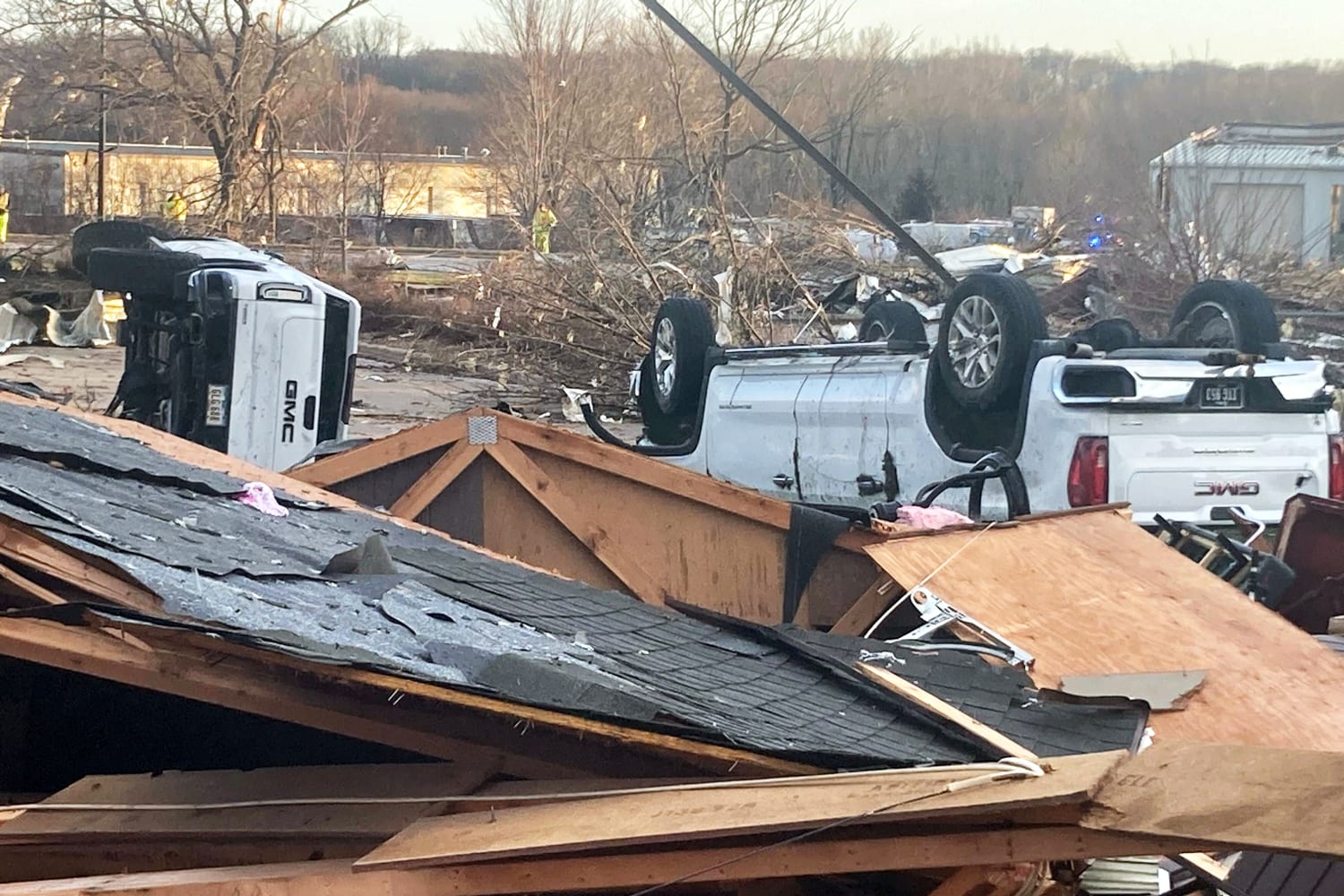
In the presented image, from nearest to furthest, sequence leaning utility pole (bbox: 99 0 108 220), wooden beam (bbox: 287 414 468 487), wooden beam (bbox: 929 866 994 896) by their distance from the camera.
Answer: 1. wooden beam (bbox: 929 866 994 896)
2. wooden beam (bbox: 287 414 468 487)
3. leaning utility pole (bbox: 99 0 108 220)

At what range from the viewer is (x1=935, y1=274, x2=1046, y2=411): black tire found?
6.92 m

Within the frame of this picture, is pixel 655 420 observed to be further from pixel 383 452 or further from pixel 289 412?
pixel 383 452

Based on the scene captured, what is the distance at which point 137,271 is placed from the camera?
28.4 feet

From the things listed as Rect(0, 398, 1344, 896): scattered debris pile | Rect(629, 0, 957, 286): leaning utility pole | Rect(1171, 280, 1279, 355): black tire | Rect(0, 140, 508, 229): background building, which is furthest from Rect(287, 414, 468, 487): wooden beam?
Rect(0, 140, 508, 229): background building

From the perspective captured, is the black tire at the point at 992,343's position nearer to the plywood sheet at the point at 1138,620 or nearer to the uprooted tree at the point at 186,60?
the plywood sheet at the point at 1138,620

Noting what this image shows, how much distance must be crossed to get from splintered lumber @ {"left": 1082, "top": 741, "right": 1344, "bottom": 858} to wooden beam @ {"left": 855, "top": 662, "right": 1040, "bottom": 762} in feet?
0.93

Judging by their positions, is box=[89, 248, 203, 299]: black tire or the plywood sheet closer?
the plywood sheet

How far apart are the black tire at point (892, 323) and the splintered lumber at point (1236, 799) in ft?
23.3

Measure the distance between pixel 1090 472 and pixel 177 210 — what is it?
2749 centimetres

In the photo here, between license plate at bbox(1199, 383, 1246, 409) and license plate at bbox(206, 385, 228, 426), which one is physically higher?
license plate at bbox(1199, 383, 1246, 409)

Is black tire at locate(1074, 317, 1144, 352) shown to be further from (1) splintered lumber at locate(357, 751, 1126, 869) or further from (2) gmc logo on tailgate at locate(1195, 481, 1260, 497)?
(1) splintered lumber at locate(357, 751, 1126, 869)

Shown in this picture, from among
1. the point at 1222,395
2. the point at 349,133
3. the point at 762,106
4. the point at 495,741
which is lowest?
the point at 495,741

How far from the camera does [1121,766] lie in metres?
2.38

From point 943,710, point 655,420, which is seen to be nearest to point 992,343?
point 655,420
